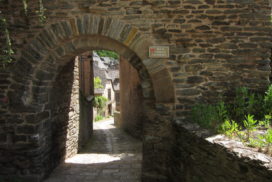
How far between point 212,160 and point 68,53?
10.6 feet

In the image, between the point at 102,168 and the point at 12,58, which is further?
the point at 102,168

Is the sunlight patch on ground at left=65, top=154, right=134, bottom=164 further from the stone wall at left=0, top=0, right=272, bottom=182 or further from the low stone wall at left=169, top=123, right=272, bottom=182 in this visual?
the low stone wall at left=169, top=123, right=272, bottom=182

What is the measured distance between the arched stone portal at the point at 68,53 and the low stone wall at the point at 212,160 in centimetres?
47

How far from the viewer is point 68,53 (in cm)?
422

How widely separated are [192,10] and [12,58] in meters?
3.54

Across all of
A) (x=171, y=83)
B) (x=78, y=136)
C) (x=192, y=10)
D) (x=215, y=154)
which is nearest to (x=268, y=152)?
(x=215, y=154)

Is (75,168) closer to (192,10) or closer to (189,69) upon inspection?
(189,69)

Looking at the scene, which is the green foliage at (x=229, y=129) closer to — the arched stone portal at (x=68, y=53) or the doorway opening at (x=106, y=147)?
the arched stone portal at (x=68, y=53)

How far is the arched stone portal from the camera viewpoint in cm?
394

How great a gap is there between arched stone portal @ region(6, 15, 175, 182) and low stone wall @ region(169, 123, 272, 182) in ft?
1.54

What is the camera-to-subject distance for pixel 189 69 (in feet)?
13.0

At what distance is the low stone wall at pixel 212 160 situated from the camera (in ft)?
6.35

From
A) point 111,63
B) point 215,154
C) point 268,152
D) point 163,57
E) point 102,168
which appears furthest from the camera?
point 111,63

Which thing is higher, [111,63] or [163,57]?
[111,63]
